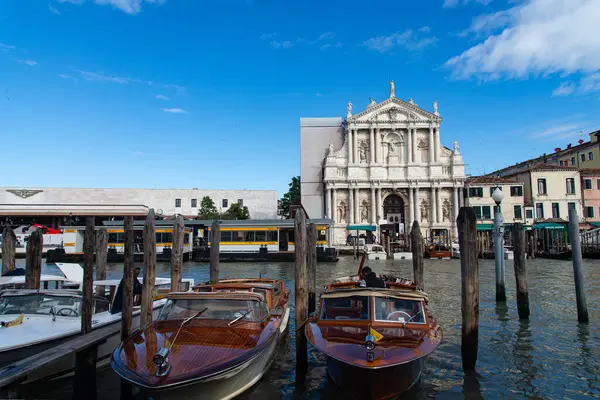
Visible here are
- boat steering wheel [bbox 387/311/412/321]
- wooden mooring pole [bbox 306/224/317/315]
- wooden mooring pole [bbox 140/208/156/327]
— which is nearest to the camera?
boat steering wheel [bbox 387/311/412/321]

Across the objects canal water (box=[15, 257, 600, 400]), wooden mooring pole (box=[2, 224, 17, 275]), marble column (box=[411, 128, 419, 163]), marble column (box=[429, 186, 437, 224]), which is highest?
marble column (box=[411, 128, 419, 163])

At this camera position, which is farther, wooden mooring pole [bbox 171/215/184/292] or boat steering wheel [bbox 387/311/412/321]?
wooden mooring pole [bbox 171/215/184/292]

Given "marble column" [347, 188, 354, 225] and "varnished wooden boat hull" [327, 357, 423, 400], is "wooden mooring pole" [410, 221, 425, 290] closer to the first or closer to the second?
"varnished wooden boat hull" [327, 357, 423, 400]

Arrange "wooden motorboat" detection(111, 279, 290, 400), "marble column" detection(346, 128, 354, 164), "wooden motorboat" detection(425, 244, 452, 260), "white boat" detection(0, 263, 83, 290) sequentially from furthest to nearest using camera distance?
"marble column" detection(346, 128, 354, 164) → "wooden motorboat" detection(425, 244, 452, 260) → "white boat" detection(0, 263, 83, 290) → "wooden motorboat" detection(111, 279, 290, 400)

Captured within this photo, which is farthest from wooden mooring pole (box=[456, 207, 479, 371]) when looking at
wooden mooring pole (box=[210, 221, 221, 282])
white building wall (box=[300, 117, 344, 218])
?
white building wall (box=[300, 117, 344, 218])

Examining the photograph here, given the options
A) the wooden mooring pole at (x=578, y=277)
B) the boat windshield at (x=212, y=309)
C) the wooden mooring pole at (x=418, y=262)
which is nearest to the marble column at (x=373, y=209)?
the wooden mooring pole at (x=418, y=262)

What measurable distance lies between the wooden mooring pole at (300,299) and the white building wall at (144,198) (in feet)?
169

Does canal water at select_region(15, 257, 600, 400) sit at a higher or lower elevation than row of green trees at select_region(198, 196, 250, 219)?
lower

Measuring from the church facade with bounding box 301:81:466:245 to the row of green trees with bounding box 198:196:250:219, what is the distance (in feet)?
44.5

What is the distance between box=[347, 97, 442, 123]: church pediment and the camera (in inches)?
1951

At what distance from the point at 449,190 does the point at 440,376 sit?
44.4m

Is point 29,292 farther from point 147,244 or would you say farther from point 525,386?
point 525,386

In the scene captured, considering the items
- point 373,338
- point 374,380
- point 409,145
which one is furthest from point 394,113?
point 374,380

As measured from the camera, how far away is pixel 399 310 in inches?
304
